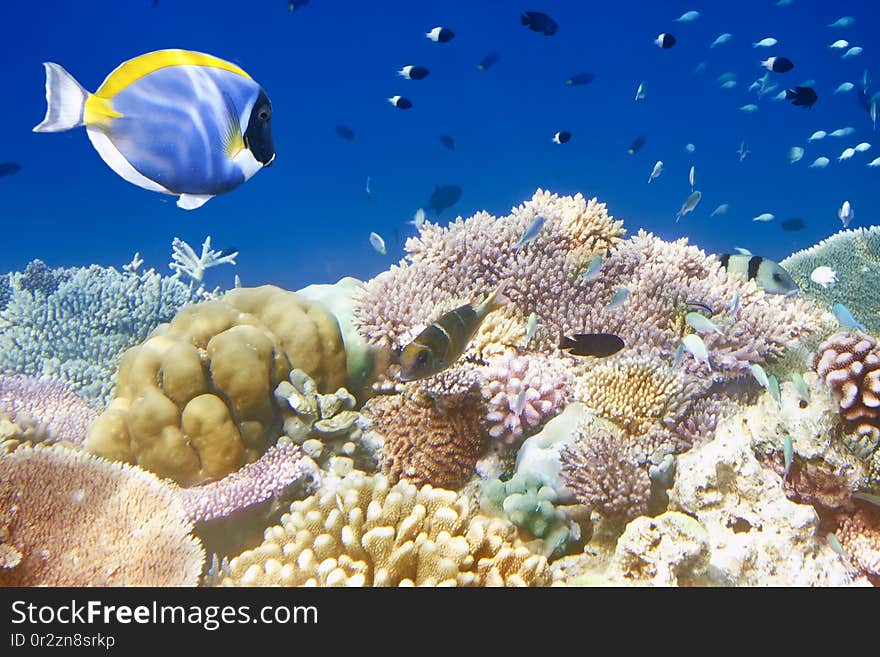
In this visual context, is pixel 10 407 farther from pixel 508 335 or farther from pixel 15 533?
pixel 508 335

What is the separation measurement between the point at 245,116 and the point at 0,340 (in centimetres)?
663

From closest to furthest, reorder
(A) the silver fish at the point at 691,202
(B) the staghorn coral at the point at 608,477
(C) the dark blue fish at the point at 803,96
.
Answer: (B) the staghorn coral at the point at 608,477 < (A) the silver fish at the point at 691,202 < (C) the dark blue fish at the point at 803,96

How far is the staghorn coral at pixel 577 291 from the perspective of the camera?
430 centimetres

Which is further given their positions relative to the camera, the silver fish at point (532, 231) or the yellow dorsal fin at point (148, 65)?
the silver fish at point (532, 231)

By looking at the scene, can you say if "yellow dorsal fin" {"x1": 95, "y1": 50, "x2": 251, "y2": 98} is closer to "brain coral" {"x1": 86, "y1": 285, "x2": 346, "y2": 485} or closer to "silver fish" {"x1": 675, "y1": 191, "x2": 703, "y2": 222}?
"brain coral" {"x1": 86, "y1": 285, "x2": 346, "y2": 485}

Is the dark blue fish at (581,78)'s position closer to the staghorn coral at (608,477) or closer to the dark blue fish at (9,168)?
the staghorn coral at (608,477)

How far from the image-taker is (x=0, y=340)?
658 centimetres

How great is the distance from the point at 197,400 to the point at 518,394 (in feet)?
7.57

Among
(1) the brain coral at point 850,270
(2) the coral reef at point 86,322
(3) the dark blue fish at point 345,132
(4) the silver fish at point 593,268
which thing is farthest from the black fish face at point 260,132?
(3) the dark blue fish at point 345,132

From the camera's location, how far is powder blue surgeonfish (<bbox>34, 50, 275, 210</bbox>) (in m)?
1.88

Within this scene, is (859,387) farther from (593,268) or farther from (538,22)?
(538,22)

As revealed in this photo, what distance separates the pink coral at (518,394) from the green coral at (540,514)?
0.57 metres

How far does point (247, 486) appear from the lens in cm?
370
